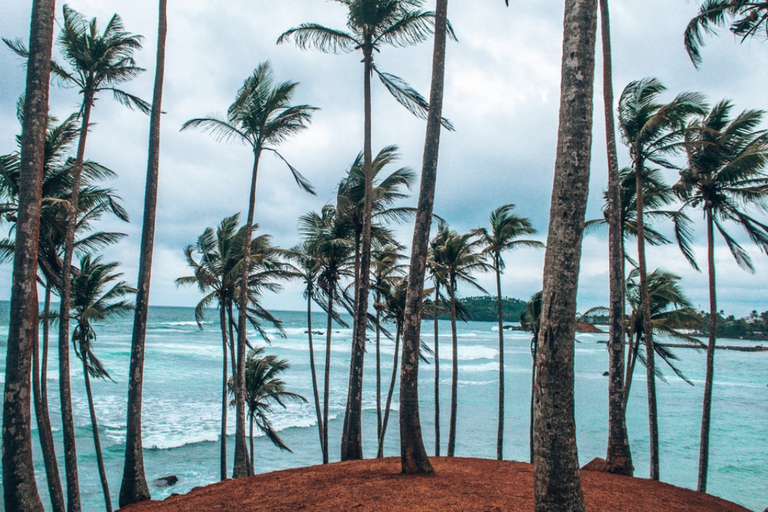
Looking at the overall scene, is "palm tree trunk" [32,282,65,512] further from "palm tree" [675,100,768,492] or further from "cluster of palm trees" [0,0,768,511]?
"palm tree" [675,100,768,492]

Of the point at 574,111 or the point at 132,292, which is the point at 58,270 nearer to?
the point at 132,292

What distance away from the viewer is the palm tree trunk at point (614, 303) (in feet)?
30.1

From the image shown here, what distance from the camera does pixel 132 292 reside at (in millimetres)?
16109

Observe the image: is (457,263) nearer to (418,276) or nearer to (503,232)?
(503,232)

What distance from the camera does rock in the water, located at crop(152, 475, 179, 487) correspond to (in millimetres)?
17223

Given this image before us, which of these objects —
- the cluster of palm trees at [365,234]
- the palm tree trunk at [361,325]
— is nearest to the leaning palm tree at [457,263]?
the cluster of palm trees at [365,234]

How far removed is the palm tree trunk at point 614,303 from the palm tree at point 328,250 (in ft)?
24.3

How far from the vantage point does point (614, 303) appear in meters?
9.51

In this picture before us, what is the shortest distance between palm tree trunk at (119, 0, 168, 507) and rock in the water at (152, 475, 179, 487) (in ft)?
34.2

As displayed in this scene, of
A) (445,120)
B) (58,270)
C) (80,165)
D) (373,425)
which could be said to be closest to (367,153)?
(445,120)

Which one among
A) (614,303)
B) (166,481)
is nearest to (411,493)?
(614,303)

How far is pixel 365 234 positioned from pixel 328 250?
173 inches

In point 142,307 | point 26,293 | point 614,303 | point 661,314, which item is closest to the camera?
point 26,293

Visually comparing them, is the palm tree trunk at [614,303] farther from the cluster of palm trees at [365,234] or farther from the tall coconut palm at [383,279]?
the tall coconut palm at [383,279]
